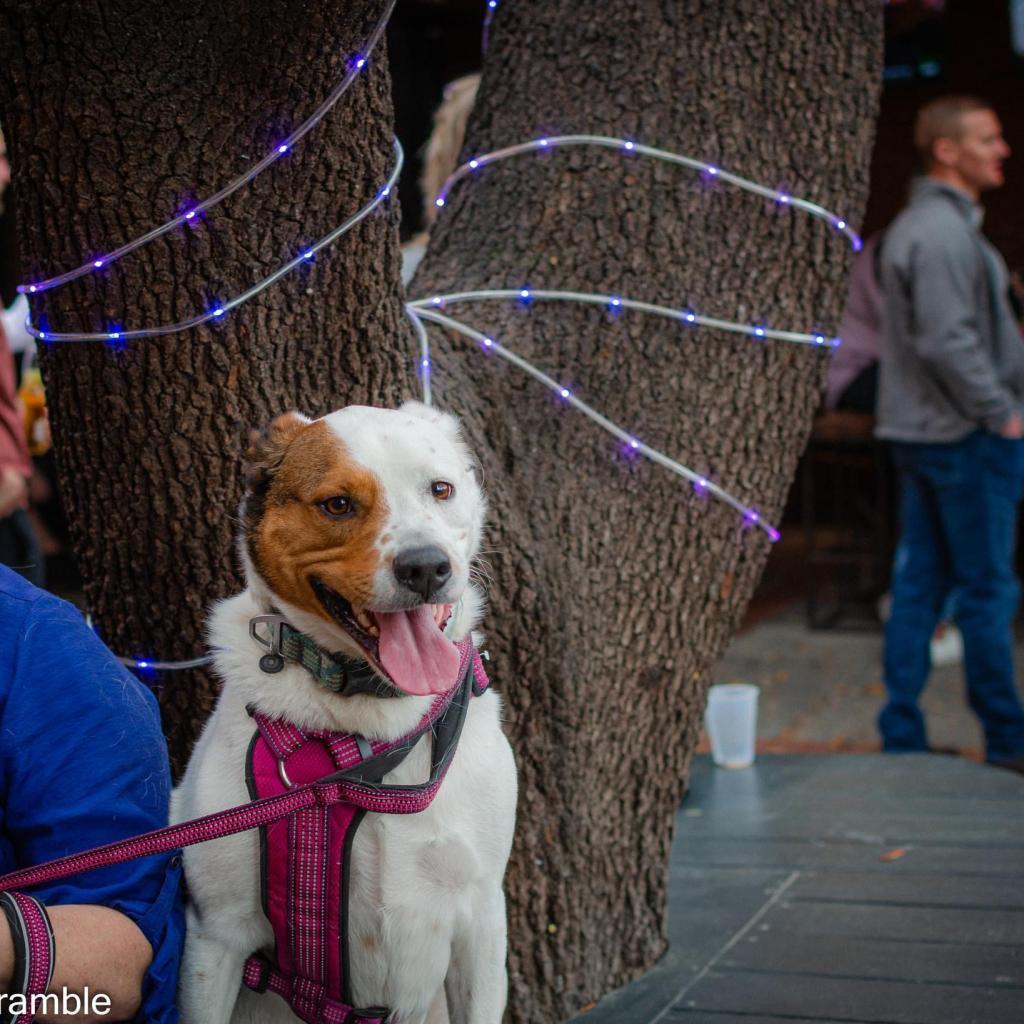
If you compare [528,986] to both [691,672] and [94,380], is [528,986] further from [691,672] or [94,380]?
[94,380]

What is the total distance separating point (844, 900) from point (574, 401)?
1598 millimetres

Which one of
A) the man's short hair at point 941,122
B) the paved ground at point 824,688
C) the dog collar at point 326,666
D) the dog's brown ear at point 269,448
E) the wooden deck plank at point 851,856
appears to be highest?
the man's short hair at point 941,122

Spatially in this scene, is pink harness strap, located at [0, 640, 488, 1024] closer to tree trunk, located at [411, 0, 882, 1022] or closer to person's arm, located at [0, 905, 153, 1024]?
person's arm, located at [0, 905, 153, 1024]

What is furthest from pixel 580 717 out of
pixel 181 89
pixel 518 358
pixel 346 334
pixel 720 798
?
pixel 720 798

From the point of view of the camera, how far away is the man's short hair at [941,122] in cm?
577

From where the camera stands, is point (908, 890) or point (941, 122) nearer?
point (908, 890)

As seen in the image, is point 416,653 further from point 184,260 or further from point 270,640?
point 184,260

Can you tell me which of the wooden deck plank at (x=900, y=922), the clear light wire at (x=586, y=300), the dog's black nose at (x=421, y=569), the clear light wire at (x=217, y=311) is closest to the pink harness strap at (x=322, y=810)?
the dog's black nose at (x=421, y=569)

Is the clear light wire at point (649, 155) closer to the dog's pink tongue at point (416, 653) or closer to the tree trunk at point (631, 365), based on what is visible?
the tree trunk at point (631, 365)

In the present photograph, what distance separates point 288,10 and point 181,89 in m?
0.22

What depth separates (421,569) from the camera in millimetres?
1907

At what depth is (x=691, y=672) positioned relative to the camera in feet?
10.7

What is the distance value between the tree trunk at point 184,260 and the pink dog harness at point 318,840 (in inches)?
25.2

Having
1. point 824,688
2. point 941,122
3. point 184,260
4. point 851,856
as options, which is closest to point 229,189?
point 184,260
